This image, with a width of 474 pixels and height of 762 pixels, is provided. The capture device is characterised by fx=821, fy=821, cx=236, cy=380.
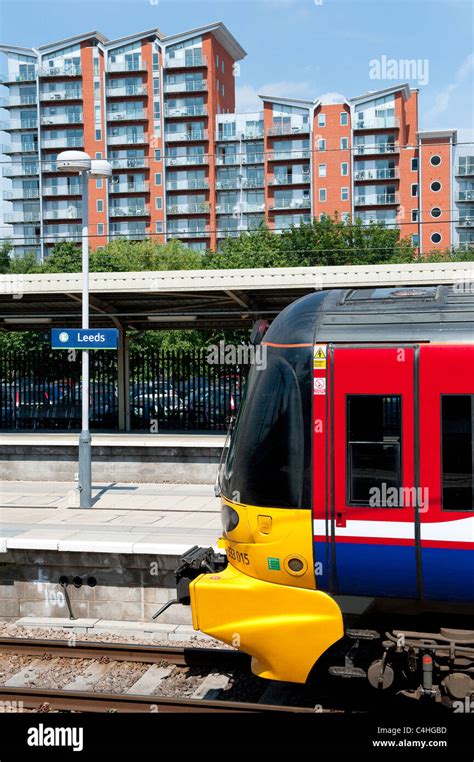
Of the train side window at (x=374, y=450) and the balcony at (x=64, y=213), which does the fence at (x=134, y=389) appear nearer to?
the train side window at (x=374, y=450)

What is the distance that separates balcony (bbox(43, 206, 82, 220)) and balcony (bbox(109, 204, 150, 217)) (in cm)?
402

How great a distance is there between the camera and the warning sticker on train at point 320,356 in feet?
22.7

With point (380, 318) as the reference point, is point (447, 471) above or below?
below

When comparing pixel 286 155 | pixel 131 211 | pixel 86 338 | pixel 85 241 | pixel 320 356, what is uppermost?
pixel 286 155

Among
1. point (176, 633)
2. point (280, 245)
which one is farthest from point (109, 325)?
point (280, 245)

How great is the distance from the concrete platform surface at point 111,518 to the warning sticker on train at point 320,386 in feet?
13.4

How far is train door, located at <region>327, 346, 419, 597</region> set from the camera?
6637 mm

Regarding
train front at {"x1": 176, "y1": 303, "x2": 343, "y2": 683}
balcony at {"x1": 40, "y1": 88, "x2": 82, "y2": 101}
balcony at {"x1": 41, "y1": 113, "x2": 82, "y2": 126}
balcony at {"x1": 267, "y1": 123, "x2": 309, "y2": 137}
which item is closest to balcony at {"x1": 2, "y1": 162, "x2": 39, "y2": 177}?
balcony at {"x1": 41, "y1": 113, "x2": 82, "y2": 126}

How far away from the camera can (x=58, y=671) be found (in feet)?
29.4

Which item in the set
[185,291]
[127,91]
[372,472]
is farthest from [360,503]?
[127,91]

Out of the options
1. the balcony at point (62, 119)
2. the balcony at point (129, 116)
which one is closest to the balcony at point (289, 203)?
the balcony at point (129, 116)

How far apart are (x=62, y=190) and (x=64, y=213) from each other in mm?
2293

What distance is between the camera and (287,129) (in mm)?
82000

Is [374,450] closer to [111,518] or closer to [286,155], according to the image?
[111,518]
